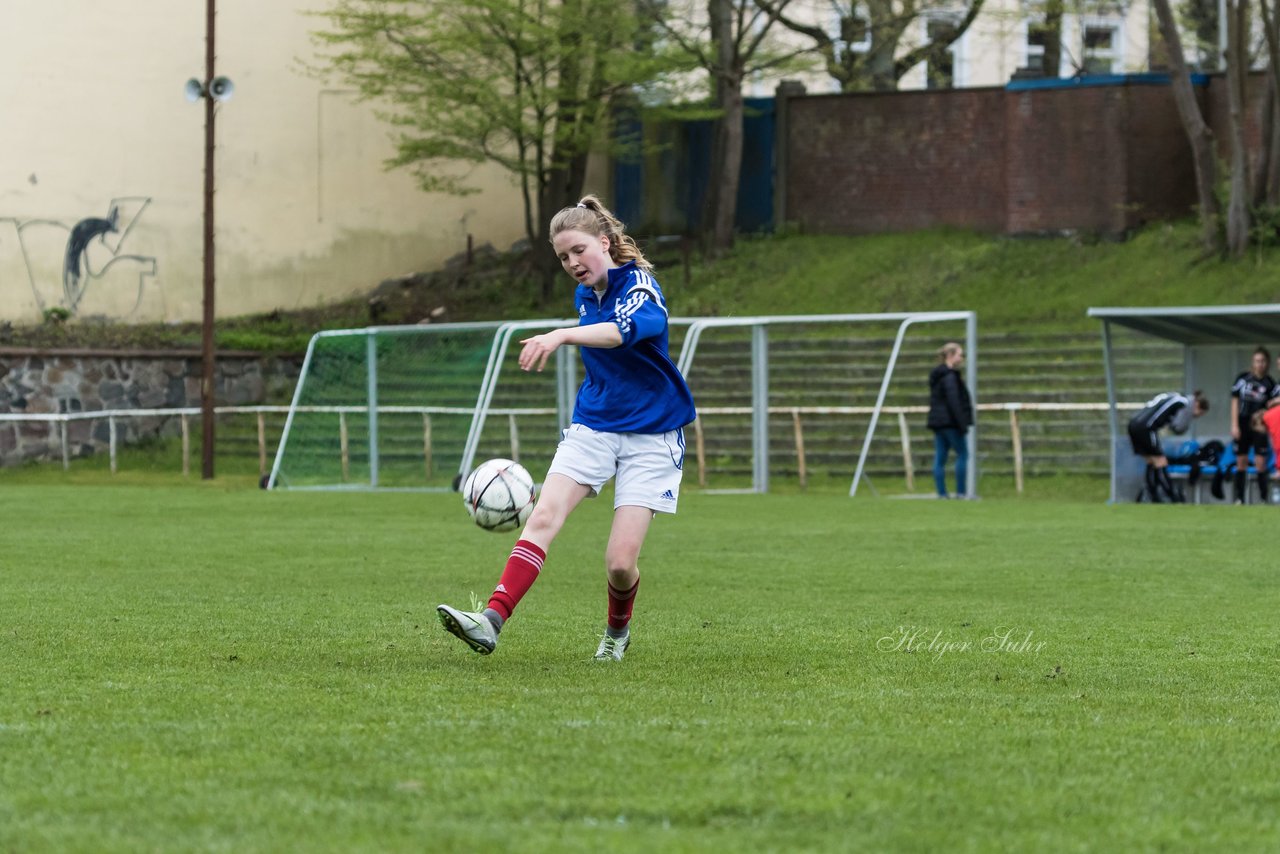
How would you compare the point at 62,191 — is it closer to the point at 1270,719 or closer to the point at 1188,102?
the point at 1188,102

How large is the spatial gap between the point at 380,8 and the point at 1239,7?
1529 centimetres

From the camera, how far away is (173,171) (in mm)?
37062

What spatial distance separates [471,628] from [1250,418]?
16183 mm

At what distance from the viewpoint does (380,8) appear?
117ft

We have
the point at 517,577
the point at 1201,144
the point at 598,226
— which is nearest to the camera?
the point at 517,577

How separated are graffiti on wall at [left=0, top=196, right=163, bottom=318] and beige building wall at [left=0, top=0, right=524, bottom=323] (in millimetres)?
26

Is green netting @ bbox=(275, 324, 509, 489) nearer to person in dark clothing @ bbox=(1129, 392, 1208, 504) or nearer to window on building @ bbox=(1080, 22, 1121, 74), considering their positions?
person in dark clothing @ bbox=(1129, 392, 1208, 504)

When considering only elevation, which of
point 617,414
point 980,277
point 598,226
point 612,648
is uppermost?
point 980,277

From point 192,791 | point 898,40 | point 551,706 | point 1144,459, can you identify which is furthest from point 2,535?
point 898,40

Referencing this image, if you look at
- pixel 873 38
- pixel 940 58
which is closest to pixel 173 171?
pixel 873 38

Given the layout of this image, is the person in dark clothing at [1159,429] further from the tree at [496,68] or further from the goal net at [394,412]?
the tree at [496,68]

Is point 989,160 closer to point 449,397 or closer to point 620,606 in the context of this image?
point 449,397

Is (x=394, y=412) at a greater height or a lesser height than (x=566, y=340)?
lesser

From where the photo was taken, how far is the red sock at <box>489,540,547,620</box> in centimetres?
729
